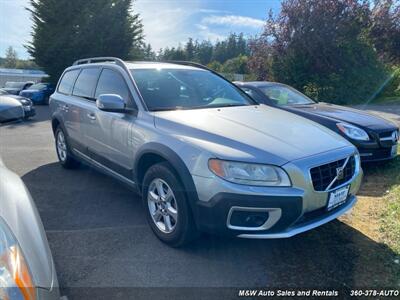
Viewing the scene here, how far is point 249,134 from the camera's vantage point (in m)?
3.02

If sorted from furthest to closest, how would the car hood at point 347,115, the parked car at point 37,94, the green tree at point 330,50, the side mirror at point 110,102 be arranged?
the parked car at point 37,94
the green tree at point 330,50
the car hood at point 347,115
the side mirror at point 110,102

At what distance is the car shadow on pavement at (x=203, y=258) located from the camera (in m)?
2.77

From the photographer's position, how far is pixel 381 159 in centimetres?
535

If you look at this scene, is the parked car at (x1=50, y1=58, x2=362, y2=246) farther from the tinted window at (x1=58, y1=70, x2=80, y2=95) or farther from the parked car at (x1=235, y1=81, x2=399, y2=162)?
the parked car at (x1=235, y1=81, x2=399, y2=162)

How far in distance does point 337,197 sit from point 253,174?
86cm

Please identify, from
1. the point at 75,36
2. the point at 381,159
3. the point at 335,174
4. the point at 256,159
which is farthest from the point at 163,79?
the point at 75,36

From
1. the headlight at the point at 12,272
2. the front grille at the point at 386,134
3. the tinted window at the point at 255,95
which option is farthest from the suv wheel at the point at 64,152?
the front grille at the point at 386,134

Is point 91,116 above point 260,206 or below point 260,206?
above

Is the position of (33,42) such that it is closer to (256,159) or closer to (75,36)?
(75,36)

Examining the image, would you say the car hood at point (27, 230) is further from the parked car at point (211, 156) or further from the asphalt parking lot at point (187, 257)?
the parked car at point (211, 156)

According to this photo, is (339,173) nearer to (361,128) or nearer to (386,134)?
(361,128)

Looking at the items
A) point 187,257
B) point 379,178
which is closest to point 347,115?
point 379,178

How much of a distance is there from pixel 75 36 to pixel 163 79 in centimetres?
2299

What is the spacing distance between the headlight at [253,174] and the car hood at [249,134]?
0.18 feet
